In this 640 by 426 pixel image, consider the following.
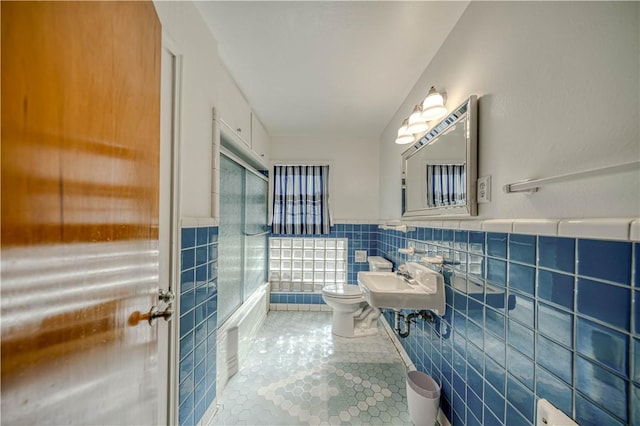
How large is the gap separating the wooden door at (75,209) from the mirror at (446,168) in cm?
133

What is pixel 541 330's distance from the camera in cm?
76

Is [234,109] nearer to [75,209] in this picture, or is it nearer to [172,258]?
[172,258]

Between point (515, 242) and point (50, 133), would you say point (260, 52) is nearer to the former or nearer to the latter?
point (50, 133)

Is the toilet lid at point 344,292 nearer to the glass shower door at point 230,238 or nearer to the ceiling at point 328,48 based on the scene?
the glass shower door at point 230,238

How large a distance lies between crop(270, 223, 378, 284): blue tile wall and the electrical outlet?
200cm

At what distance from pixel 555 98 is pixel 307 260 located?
2.72 metres

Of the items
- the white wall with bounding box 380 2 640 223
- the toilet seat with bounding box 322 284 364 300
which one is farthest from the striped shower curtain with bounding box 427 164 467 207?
the toilet seat with bounding box 322 284 364 300

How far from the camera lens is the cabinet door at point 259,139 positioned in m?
2.36

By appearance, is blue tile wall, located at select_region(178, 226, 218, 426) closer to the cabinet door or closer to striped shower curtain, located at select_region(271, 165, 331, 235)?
the cabinet door

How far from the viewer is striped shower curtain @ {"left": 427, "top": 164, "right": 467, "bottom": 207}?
1.23m

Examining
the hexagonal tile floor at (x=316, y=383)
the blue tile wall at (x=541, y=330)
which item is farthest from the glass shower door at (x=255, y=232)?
the blue tile wall at (x=541, y=330)

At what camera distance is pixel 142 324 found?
689 mm

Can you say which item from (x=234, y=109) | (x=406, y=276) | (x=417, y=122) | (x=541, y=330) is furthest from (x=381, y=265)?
(x=234, y=109)

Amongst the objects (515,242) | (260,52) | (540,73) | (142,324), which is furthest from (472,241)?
(260,52)
